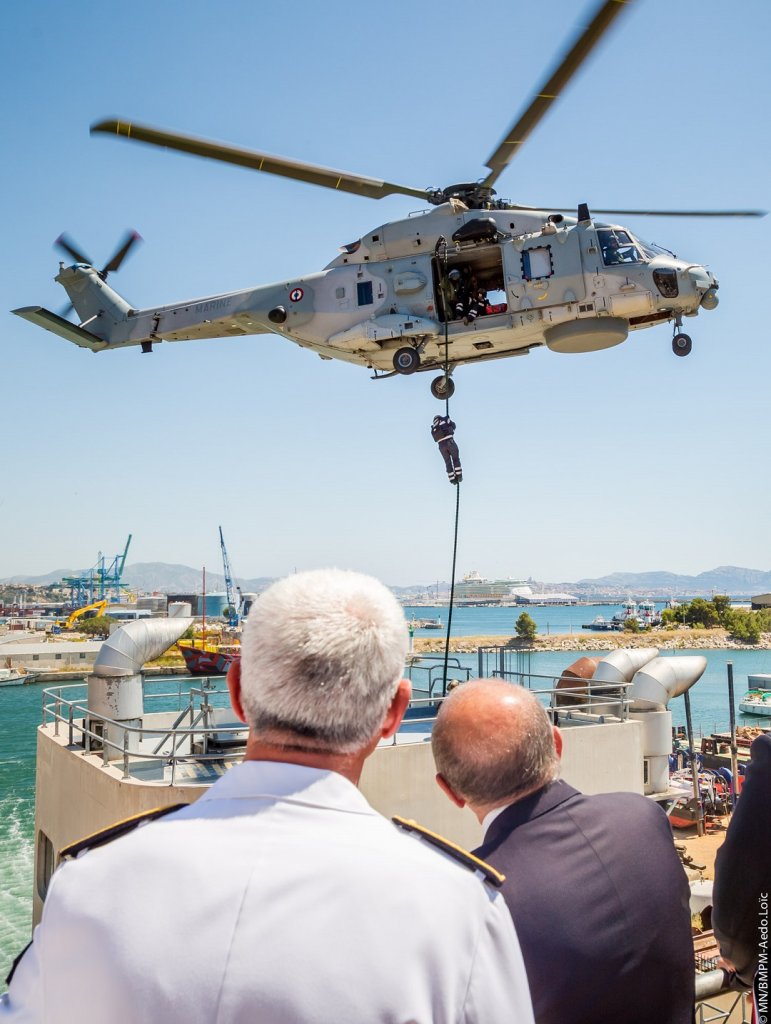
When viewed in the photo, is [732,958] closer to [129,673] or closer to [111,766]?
[111,766]

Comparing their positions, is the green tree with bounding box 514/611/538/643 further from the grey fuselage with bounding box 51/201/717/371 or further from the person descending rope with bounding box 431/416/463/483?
the person descending rope with bounding box 431/416/463/483

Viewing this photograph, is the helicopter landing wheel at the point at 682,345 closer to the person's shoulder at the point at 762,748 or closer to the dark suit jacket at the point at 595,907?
the person's shoulder at the point at 762,748

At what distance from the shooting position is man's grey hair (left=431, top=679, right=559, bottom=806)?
249 cm

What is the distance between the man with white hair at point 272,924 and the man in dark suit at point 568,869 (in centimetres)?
93

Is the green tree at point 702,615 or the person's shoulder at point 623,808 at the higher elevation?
the person's shoulder at point 623,808

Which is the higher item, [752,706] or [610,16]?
[610,16]

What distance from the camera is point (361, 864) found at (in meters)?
1.36

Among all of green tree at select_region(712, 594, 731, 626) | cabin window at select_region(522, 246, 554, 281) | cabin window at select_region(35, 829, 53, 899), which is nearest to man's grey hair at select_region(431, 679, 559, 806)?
cabin window at select_region(35, 829, 53, 899)

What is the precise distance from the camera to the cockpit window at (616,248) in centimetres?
1216

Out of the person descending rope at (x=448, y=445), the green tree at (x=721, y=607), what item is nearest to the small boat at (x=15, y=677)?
the person descending rope at (x=448, y=445)

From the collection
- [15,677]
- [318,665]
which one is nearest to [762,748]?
[318,665]

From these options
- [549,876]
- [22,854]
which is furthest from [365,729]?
[22,854]

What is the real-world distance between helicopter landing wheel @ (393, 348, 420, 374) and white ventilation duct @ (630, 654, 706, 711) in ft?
21.6

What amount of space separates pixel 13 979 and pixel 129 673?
1003 cm
